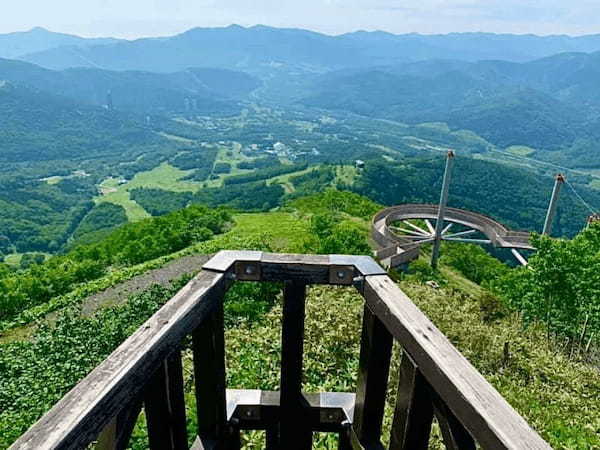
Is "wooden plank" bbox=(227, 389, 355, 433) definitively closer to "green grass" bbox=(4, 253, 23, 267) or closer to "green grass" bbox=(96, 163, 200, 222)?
"green grass" bbox=(4, 253, 23, 267)

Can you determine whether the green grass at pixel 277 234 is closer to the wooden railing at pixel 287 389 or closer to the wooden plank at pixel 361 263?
the wooden railing at pixel 287 389

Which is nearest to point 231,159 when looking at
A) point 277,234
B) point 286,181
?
point 286,181

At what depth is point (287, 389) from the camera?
2.64m

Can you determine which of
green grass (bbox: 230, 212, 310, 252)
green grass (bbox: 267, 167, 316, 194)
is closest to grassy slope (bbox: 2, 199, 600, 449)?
green grass (bbox: 230, 212, 310, 252)

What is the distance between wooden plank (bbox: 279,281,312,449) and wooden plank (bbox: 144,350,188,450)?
0.67 meters

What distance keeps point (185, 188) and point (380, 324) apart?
10333 cm

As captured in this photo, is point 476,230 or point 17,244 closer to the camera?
point 476,230

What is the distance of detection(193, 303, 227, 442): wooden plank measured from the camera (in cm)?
225

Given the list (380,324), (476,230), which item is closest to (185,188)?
(476,230)

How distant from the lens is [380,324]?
221cm

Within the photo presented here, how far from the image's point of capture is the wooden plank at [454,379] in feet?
4.40

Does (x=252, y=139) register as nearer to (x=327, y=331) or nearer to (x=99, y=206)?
(x=99, y=206)

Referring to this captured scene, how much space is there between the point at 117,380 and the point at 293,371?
1.31 m

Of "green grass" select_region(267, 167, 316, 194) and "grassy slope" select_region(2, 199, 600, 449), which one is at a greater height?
"grassy slope" select_region(2, 199, 600, 449)
